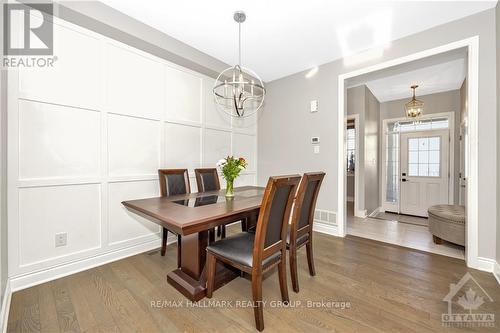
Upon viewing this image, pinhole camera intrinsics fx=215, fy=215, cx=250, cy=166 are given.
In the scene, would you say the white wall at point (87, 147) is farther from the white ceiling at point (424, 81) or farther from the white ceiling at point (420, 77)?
the white ceiling at point (424, 81)

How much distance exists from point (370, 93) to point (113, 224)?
5261 millimetres

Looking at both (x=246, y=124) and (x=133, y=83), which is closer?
(x=133, y=83)

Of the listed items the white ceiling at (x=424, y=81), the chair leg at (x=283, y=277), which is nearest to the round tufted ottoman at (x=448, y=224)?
the white ceiling at (x=424, y=81)

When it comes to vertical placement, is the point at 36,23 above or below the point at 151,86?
above

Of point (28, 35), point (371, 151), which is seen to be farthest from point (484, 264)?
point (28, 35)

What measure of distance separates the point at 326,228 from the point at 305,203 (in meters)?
1.74

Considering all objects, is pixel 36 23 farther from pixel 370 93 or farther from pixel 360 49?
pixel 370 93

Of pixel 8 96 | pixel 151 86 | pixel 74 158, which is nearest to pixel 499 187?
pixel 151 86

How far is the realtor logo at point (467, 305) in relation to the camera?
58.7 inches

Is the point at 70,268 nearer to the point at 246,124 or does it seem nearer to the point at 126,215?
the point at 126,215

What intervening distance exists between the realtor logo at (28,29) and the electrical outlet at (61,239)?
167cm

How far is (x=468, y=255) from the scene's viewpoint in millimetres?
2279

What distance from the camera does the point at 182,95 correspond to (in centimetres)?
314

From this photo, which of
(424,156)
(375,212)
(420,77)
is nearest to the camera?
(420,77)
